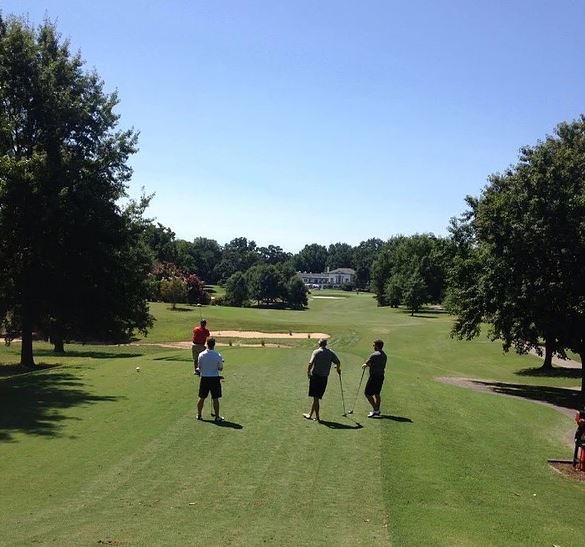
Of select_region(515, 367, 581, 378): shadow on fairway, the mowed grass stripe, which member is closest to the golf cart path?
select_region(515, 367, 581, 378): shadow on fairway

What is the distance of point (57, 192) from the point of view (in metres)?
27.8

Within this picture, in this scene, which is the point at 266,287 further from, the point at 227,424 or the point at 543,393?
the point at 227,424

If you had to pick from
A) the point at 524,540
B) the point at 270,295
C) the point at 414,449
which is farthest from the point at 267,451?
the point at 270,295

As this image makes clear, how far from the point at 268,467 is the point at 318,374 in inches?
159

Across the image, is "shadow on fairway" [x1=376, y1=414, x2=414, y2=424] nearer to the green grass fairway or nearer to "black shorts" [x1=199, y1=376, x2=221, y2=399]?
the green grass fairway

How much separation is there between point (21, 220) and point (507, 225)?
22.1 meters

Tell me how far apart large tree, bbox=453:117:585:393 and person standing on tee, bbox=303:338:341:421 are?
16655 mm

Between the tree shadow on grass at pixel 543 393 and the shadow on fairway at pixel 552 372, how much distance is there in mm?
5443

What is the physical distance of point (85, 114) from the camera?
29.8 metres

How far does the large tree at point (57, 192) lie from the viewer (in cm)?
2744

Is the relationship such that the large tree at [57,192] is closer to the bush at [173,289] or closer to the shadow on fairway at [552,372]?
the shadow on fairway at [552,372]

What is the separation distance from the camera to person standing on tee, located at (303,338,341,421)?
15836 millimetres

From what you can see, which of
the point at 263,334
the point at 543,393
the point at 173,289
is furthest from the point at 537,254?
the point at 173,289

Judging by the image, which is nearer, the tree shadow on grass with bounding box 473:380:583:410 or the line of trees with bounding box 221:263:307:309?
the tree shadow on grass with bounding box 473:380:583:410
